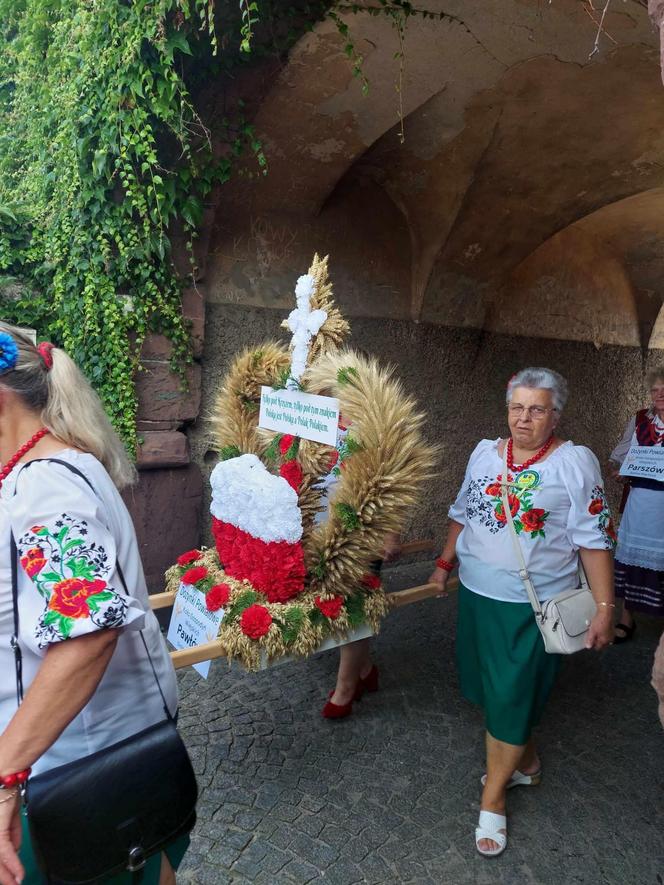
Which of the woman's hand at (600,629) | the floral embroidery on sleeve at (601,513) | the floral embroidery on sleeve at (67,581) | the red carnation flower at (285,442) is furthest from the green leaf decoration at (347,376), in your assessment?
the floral embroidery on sleeve at (67,581)

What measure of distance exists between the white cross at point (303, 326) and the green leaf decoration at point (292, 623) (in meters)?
0.81

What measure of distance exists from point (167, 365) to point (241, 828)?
2598mm

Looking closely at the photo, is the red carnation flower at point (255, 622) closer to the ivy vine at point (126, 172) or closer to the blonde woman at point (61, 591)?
the blonde woman at point (61, 591)

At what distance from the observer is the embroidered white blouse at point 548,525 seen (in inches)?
93.4

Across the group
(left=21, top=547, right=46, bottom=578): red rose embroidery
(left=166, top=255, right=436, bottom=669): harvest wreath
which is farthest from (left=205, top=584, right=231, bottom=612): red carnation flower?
(left=21, top=547, right=46, bottom=578): red rose embroidery

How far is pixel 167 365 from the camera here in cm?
420

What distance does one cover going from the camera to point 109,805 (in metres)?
1.36

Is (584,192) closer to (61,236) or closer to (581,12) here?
(581,12)

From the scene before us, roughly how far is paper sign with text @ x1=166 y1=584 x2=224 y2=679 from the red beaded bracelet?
1.16m

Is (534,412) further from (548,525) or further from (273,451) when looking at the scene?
(273,451)

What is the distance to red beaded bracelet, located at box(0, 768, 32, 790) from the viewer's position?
4.04 ft

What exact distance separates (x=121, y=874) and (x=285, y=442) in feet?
5.02

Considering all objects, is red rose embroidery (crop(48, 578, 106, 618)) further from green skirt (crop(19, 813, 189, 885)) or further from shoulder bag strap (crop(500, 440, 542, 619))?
shoulder bag strap (crop(500, 440, 542, 619))

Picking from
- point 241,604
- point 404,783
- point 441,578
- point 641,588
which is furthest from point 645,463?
point 241,604
